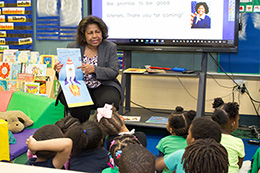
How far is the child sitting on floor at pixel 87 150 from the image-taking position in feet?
5.91

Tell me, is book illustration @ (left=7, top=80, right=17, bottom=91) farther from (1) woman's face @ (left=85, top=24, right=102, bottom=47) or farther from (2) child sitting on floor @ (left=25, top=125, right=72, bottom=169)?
(2) child sitting on floor @ (left=25, top=125, right=72, bottom=169)

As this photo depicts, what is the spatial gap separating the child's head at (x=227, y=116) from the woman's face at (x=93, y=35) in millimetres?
Answer: 1279

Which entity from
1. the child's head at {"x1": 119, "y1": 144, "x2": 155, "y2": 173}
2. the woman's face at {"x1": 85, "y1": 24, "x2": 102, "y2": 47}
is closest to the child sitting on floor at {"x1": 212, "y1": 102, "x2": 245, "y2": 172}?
the child's head at {"x1": 119, "y1": 144, "x2": 155, "y2": 173}

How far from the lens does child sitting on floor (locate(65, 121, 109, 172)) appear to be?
5.91 ft

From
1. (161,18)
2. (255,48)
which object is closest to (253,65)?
(255,48)

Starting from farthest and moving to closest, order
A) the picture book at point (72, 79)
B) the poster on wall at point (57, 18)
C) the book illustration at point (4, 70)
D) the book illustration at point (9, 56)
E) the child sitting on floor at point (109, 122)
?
the poster on wall at point (57, 18) < the book illustration at point (9, 56) < the book illustration at point (4, 70) < the picture book at point (72, 79) < the child sitting on floor at point (109, 122)

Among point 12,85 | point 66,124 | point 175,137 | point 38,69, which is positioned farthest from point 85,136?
point 12,85

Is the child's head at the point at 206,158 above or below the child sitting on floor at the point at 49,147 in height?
Answer: above

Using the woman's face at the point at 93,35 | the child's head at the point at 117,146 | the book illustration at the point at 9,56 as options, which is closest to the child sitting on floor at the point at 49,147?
the child's head at the point at 117,146

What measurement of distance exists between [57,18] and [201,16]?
213 centimetres

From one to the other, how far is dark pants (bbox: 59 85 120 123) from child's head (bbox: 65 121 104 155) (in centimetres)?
88

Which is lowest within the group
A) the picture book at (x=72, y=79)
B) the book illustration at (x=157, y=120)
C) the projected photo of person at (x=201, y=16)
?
the book illustration at (x=157, y=120)

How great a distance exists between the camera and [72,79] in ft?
9.24

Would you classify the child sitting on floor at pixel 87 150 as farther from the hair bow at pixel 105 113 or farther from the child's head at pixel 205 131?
the child's head at pixel 205 131
